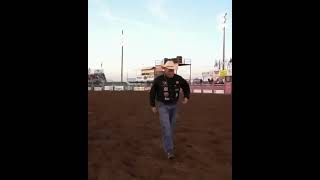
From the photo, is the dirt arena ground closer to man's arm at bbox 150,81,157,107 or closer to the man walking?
the man walking

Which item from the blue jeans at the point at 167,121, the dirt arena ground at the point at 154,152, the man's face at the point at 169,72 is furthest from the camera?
the man's face at the point at 169,72

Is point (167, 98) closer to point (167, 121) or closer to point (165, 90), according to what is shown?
point (165, 90)

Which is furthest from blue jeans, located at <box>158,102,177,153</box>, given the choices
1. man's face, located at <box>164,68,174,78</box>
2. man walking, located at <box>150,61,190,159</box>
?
man's face, located at <box>164,68,174,78</box>

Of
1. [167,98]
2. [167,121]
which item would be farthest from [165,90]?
[167,121]

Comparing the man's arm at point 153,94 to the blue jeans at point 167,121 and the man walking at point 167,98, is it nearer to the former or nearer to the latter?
the man walking at point 167,98

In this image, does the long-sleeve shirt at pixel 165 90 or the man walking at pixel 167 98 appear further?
the long-sleeve shirt at pixel 165 90

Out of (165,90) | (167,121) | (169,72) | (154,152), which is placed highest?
(169,72)

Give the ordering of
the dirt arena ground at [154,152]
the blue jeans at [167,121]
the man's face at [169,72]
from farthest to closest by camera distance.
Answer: the man's face at [169,72]
the blue jeans at [167,121]
the dirt arena ground at [154,152]

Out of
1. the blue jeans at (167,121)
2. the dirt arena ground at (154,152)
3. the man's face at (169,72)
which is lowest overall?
the dirt arena ground at (154,152)

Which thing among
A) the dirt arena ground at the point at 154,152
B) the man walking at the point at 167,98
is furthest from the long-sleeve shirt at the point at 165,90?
the dirt arena ground at the point at 154,152

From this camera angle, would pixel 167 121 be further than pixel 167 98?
No
